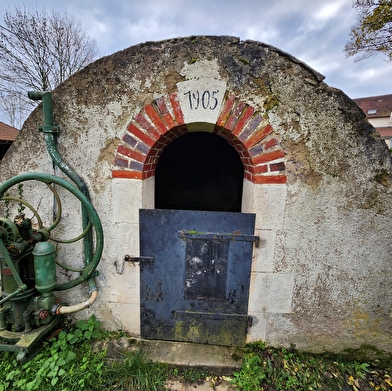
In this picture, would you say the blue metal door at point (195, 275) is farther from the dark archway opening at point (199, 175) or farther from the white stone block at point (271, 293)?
the dark archway opening at point (199, 175)

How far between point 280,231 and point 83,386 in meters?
2.21

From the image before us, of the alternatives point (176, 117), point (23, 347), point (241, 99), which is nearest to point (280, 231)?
point (241, 99)

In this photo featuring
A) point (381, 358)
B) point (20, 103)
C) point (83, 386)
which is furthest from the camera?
point (20, 103)

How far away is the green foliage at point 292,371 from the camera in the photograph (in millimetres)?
2064

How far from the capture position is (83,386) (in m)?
1.96

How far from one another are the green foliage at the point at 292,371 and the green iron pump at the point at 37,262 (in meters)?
1.65

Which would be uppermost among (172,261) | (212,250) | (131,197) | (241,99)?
(241,99)

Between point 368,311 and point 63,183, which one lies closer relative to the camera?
point 63,183

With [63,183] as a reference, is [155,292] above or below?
below

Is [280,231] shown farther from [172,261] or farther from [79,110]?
[79,110]

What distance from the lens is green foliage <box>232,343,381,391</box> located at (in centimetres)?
206

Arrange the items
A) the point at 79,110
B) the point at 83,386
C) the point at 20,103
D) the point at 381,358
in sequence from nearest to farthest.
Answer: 1. the point at 83,386
2. the point at 79,110
3. the point at 381,358
4. the point at 20,103

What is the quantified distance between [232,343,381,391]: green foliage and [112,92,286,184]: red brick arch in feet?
5.78

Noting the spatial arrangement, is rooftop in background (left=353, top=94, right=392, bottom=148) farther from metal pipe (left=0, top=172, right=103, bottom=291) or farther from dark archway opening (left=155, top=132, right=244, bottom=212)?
metal pipe (left=0, top=172, right=103, bottom=291)
